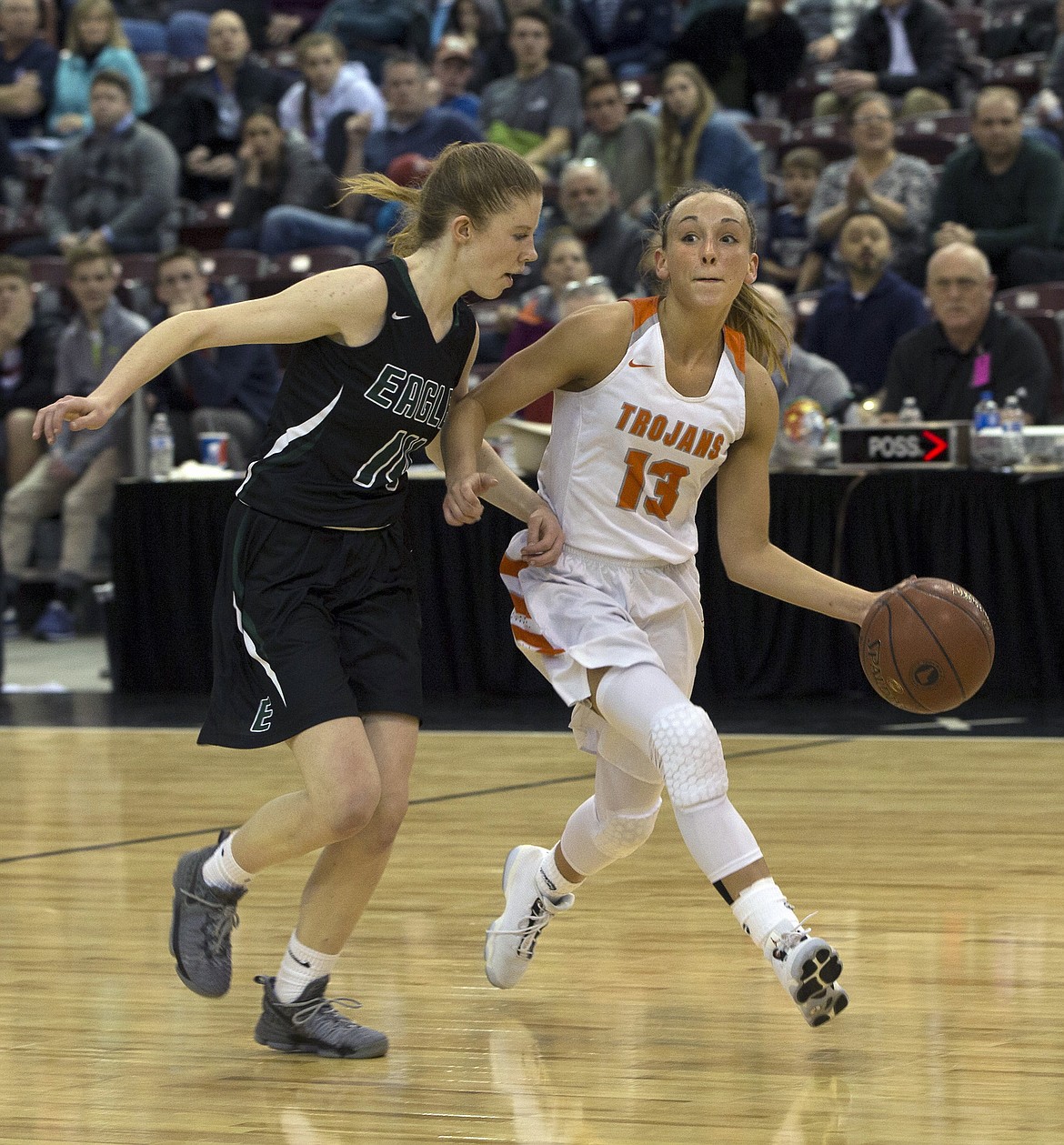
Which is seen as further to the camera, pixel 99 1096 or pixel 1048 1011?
pixel 1048 1011

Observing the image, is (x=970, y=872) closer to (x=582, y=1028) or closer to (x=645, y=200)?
(x=582, y=1028)

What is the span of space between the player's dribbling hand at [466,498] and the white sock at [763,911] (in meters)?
0.75

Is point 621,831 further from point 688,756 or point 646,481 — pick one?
point 646,481

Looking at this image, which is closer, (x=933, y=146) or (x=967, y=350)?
(x=967, y=350)

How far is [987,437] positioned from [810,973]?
4278mm

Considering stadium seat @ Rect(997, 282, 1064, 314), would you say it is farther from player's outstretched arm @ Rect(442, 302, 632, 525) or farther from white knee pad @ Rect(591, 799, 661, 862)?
white knee pad @ Rect(591, 799, 661, 862)

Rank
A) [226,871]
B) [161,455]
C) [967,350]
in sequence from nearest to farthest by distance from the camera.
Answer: [226,871] → [967,350] → [161,455]

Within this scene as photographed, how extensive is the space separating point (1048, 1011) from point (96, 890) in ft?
7.39

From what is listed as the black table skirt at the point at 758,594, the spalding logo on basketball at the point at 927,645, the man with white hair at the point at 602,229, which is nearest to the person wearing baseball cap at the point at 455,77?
the man with white hair at the point at 602,229

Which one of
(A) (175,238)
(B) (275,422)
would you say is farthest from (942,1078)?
(A) (175,238)

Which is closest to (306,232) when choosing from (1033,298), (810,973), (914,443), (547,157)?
(547,157)

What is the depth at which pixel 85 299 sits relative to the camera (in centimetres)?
915


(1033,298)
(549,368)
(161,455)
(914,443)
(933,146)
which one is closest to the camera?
(549,368)

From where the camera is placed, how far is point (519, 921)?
3451 mm
